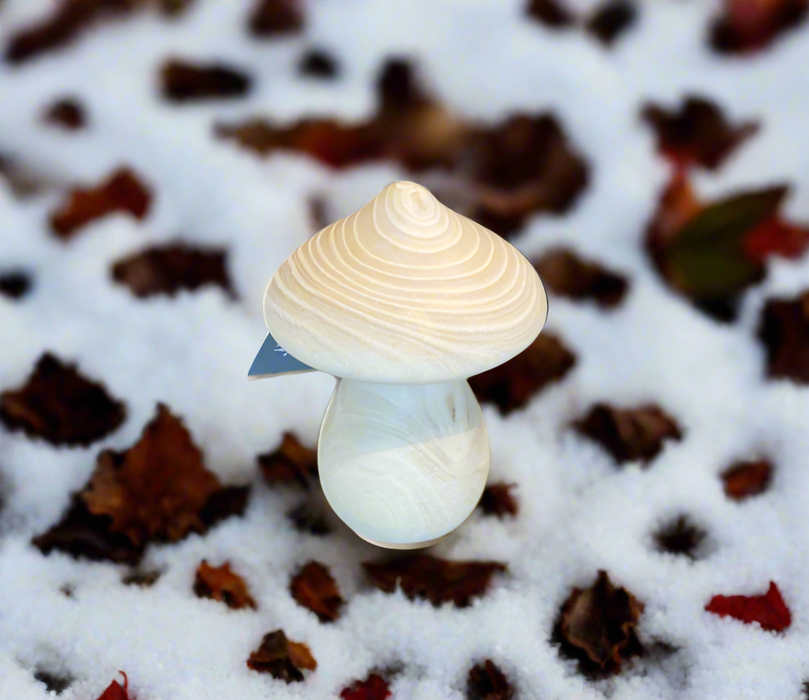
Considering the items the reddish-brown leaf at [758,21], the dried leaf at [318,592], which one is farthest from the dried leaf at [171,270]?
the reddish-brown leaf at [758,21]

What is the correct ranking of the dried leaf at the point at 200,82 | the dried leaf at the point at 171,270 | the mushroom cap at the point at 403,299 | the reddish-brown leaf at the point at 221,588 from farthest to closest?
the dried leaf at the point at 200,82
the dried leaf at the point at 171,270
the reddish-brown leaf at the point at 221,588
the mushroom cap at the point at 403,299

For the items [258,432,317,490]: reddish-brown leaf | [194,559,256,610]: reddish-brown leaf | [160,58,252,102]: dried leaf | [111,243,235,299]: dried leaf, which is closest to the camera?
[194,559,256,610]: reddish-brown leaf

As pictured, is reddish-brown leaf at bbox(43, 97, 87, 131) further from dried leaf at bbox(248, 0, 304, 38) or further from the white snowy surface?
dried leaf at bbox(248, 0, 304, 38)

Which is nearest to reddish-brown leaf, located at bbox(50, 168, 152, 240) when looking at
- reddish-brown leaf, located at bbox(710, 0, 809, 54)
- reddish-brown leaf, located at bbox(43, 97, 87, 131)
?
reddish-brown leaf, located at bbox(43, 97, 87, 131)

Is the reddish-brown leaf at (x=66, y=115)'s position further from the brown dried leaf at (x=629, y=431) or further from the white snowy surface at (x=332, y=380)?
the brown dried leaf at (x=629, y=431)

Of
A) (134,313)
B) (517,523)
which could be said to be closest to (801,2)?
(517,523)

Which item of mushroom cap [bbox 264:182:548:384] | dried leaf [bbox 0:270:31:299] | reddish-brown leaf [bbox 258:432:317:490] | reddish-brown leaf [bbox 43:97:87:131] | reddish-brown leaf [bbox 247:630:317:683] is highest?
mushroom cap [bbox 264:182:548:384]
